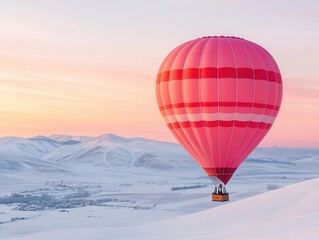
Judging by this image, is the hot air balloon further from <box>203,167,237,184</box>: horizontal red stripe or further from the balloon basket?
the balloon basket

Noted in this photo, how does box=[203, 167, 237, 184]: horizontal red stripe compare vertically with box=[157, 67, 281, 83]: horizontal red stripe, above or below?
below

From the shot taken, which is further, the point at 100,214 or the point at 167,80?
the point at 100,214

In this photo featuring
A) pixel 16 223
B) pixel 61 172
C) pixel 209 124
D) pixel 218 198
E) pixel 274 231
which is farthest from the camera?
pixel 61 172

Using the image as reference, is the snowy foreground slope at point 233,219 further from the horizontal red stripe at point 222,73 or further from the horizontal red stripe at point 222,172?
the horizontal red stripe at point 222,73

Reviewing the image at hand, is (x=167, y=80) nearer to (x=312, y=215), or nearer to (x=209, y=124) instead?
(x=209, y=124)

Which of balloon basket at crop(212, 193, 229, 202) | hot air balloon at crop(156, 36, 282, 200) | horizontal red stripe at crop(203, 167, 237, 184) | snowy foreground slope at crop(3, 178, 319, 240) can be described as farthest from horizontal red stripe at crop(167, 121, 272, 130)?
snowy foreground slope at crop(3, 178, 319, 240)

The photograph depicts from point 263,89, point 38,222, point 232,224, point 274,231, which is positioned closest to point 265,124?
point 263,89

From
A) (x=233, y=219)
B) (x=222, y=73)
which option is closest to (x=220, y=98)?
(x=222, y=73)

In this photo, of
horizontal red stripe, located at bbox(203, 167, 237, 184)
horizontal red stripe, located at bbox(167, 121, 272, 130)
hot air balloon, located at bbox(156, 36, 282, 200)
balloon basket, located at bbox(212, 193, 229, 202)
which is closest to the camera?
balloon basket, located at bbox(212, 193, 229, 202)
